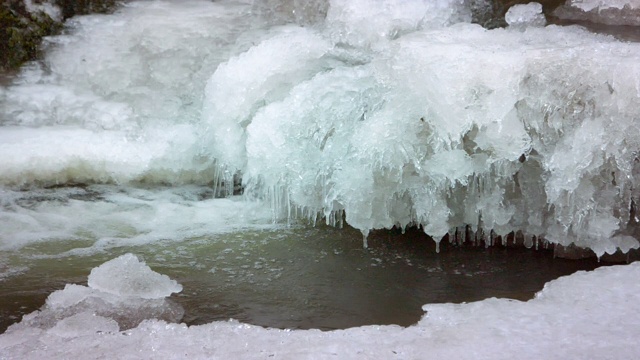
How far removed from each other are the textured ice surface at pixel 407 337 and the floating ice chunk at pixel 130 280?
21 centimetres

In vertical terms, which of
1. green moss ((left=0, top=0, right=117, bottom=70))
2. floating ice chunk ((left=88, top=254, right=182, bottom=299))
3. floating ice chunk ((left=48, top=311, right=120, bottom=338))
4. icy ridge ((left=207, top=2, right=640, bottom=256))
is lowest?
floating ice chunk ((left=48, top=311, right=120, bottom=338))

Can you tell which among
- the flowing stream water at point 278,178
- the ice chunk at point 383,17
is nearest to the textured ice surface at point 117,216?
the flowing stream water at point 278,178

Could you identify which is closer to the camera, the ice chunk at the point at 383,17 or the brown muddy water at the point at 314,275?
the brown muddy water at the point at 314,275

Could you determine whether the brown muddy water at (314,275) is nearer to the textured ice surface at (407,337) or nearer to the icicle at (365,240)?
the icicle at (365,240)

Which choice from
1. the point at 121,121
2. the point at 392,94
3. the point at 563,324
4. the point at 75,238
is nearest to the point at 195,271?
the point at 75,238

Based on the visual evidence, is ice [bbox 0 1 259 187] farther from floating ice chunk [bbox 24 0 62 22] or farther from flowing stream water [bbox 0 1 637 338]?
floating ice chunk [bbox 24 0 62 22]

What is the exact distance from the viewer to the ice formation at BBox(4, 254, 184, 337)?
2438mm

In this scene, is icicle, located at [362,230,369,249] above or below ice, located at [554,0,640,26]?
below

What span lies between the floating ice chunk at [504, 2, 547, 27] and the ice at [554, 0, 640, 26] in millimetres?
397

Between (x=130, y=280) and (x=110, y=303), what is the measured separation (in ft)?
0.44

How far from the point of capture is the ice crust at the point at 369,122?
3.10 m

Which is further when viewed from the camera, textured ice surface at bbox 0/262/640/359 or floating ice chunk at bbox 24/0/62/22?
floating ice chunk at bbox 24/0/62/22

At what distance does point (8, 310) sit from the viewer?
2607mm

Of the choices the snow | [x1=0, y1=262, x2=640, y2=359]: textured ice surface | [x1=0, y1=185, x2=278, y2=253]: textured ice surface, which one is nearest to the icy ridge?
[x1=0, y1=185, x2=278, y2=253]: textured ice surface
